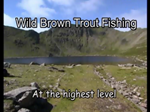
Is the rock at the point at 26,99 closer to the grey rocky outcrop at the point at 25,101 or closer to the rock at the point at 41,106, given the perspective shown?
the grey rocky outcrop at the point at 25,101

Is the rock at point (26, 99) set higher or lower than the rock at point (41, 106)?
higher

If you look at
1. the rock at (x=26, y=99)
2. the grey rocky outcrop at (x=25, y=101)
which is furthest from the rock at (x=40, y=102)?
the rock at (x=26, y=99)

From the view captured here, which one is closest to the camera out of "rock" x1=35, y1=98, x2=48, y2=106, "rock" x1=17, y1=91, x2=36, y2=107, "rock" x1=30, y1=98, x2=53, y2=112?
"rock" x1=17, y1=91, x2=36, y2=107

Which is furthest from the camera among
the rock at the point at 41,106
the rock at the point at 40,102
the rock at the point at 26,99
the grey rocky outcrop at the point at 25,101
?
the rock at the point at 40,102

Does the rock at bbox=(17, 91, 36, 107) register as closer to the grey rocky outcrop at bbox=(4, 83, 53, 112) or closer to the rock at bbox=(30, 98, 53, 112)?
the grey rocky outcrop at bbox=(4, 83, 53, 112)

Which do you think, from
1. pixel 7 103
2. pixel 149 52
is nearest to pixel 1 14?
A: pixel 149 52

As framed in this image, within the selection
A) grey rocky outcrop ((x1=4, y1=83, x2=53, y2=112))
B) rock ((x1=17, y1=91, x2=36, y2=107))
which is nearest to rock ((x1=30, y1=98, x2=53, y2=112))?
grey rocky outcrop ((x1=4, y1=83, x2=53, y2=112))

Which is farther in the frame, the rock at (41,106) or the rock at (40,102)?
the rock at (40,102)

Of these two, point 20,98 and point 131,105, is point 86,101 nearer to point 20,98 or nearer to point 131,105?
point 131,105

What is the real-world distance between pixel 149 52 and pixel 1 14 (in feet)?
23.4

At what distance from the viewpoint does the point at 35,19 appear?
14.1 metres

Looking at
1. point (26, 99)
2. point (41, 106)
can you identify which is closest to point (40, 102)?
point (41, 106)

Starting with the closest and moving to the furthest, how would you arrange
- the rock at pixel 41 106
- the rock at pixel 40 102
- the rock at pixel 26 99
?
the rock at pixel 26 99, the rock at pixel 41 106, the rock at pixel 40 102

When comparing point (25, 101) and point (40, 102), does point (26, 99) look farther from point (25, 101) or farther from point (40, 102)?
point (40, 102)
